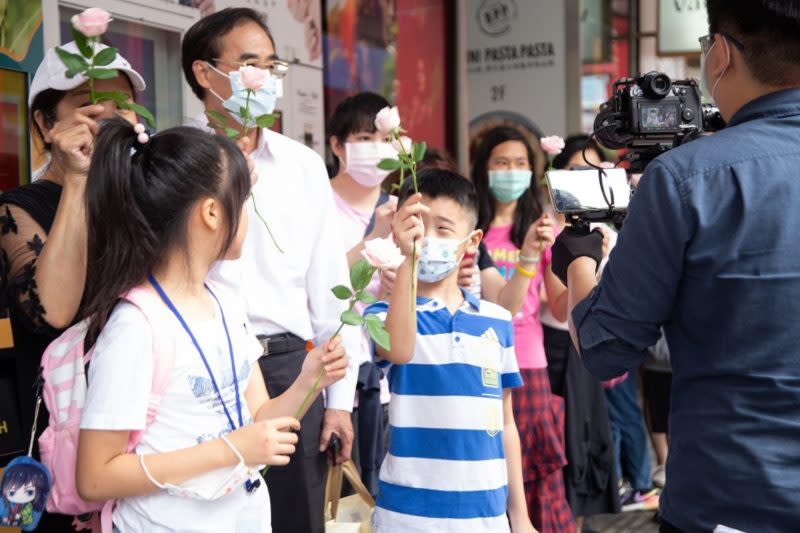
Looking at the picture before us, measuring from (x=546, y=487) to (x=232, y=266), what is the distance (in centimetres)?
198

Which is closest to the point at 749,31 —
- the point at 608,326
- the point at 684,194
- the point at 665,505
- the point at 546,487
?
the point at 684,194

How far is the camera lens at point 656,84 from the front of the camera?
7.12 ft

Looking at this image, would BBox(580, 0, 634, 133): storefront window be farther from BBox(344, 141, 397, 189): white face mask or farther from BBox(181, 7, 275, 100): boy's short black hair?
BBox(181, 7, 275, 100): boy's short black hair

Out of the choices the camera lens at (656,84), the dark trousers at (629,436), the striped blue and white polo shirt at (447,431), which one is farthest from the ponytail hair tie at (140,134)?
the dark trousers at (629,436)

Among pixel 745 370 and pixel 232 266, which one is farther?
pixel 232 266

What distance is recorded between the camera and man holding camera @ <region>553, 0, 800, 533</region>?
161 cm

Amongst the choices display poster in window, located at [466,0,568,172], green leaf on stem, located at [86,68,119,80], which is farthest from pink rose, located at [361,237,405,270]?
display poster in window, located at [466,0,568,172]

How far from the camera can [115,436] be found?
175 centimetres

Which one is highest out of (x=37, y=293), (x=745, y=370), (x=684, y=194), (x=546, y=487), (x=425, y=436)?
(x=684, y=194)

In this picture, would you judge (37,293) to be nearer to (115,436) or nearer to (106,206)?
(106,206)

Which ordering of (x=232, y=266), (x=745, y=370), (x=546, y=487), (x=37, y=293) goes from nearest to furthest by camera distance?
(x=745, y=370) → (x=37, y=293) → (x=232, y=266) → (x=546, y=487)

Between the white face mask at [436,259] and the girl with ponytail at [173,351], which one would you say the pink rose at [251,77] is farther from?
the white face mask at [436,259]

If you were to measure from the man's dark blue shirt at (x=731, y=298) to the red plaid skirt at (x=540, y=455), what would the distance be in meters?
2.27

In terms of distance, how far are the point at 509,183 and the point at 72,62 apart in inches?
102
